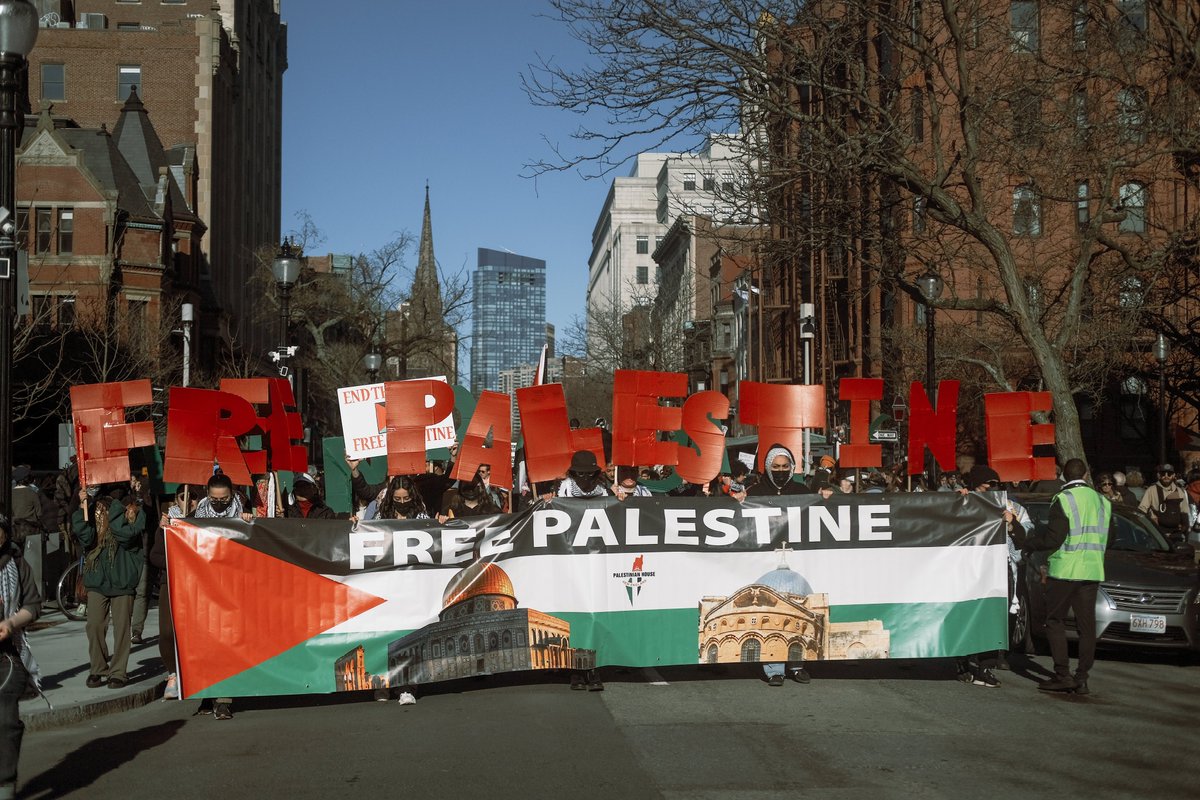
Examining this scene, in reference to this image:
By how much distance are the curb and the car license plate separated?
8.73 metres

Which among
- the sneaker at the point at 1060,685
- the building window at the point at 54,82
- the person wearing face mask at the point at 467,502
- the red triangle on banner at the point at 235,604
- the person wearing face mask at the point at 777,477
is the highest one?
the building window at the point at 54,82

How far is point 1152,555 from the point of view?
13.1m

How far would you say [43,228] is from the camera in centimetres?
4372

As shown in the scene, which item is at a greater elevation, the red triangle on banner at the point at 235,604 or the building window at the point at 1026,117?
the building window at the point at 1026,117

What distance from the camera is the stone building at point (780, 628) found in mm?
10469

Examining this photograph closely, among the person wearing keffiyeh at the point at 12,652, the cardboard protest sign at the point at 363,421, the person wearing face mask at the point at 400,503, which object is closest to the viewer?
the person wearing keffiyeh at the point at 12,652

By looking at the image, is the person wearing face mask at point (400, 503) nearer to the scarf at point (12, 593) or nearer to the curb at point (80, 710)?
the curb at point (80, 710)

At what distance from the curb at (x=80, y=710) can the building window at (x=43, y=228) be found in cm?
3667

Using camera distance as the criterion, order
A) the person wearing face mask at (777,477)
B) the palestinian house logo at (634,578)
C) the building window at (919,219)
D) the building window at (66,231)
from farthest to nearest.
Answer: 1. the building window at (66,231)
2. the building window at (919,219)
3. the person wearing face mask at (777,477)
4. the palestinian house logo at (634,578)

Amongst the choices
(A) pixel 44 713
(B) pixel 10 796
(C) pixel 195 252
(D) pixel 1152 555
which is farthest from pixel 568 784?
(C) pixel 195 252

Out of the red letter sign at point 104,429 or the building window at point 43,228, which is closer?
the red letter sign at point 104,429

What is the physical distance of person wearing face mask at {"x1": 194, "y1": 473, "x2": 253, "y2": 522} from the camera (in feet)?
34.0

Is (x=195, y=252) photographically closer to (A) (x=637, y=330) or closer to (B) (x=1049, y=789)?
(A) (x=637, y=330)

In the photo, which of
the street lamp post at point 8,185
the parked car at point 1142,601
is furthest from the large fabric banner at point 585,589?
the parked car at point 1142,601
